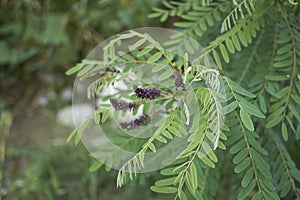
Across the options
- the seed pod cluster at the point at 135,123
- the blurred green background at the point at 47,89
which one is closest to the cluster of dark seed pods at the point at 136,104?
the seed pod cluster at the point at 135,123

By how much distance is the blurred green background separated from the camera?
1344 mm

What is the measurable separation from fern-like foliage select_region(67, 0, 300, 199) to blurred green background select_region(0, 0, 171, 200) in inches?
21.4

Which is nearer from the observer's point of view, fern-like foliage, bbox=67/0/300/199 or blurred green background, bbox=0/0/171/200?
fern-like foliage, bbox=67/0/300/199

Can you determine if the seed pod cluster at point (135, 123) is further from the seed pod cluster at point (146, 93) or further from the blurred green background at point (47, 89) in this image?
the blurred green background at point (47, 89)

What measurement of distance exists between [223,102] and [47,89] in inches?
58.7

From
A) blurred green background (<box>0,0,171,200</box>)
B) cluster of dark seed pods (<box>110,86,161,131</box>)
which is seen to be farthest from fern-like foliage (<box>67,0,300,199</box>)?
blurred green background (<box>0,0,171,200</box>)

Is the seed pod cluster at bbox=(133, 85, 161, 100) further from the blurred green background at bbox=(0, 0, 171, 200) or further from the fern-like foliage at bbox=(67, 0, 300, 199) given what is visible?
the blurred green background at bbox=(0, 0, 171, 200)

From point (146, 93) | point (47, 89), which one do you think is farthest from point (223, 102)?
point (47, 89)

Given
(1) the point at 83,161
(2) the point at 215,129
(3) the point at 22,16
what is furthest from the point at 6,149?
(2) the point at 215,129

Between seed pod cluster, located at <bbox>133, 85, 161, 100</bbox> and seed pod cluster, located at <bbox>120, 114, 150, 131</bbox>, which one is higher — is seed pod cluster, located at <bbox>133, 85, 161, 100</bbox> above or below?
above

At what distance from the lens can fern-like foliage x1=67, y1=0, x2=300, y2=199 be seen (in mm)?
492

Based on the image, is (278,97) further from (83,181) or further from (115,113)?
(83,181)

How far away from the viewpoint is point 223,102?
50cm

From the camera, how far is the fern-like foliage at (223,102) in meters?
0.49
